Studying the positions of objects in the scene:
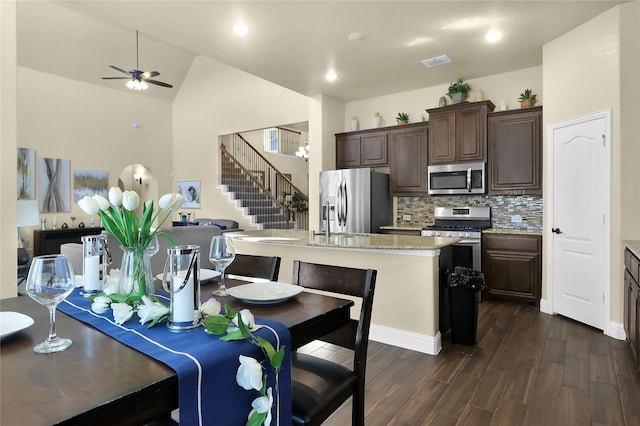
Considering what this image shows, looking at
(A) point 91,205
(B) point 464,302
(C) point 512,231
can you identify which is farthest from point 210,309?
(C) point 512,231

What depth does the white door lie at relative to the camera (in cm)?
364

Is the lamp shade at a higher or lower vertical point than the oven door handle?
higher

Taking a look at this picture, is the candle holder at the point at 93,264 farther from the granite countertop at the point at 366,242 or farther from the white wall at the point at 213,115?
the white wall at the point at 213,115

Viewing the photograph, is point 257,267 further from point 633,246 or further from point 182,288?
point 633,246

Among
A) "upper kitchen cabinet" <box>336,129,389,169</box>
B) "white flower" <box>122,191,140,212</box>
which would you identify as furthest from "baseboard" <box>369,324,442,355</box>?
"upper kitchen cabinet" <box>336,129,389,169</box>

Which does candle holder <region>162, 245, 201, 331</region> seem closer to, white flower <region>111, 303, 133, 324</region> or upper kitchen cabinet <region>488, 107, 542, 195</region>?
white flower <region>111, 303, 133, 324</region>

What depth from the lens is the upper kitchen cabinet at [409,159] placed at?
571 centimetres

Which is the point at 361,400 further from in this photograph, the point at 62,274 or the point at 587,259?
the point at 587,259

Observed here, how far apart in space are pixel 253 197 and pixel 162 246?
19.9ft

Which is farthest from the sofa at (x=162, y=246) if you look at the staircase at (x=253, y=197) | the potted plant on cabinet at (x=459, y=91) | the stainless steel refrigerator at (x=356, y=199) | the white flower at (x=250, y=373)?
the staircase at (x=253, y=197)

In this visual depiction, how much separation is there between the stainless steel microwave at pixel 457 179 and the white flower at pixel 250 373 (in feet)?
15.9

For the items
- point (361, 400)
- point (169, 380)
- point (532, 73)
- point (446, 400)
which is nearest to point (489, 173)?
point (532, 73)

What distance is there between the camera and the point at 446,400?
2.39 meters

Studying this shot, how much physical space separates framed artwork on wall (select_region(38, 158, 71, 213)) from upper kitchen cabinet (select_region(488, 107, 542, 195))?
336 inches
